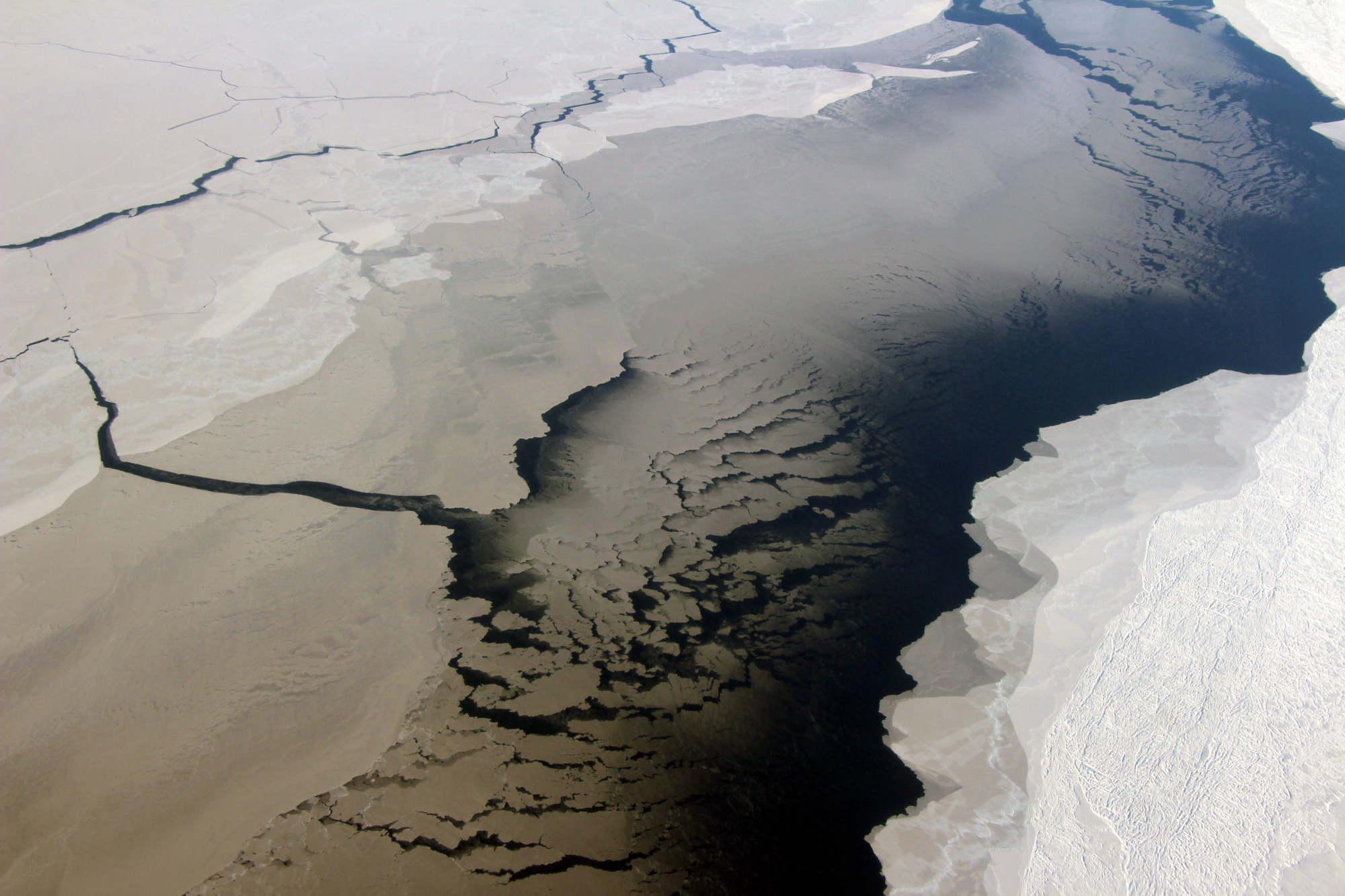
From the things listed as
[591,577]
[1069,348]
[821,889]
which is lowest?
[821,889]

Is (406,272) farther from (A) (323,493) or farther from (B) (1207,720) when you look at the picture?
(B) (1207,720)

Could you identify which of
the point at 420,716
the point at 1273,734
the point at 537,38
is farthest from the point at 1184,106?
the point at 420,716

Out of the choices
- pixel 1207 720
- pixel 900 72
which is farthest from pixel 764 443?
pixel 900 72

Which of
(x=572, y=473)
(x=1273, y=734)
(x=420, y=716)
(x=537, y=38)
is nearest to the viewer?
(x=420, y=716)

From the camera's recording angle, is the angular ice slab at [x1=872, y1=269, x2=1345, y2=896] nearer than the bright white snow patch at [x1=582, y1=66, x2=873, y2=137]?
Yes

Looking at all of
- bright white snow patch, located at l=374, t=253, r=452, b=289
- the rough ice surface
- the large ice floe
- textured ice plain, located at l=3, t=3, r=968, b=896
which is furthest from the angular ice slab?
bright white snow patch, located at l=374, t=253, r=452, b=289

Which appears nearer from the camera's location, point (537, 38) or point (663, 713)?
point (663, 713)

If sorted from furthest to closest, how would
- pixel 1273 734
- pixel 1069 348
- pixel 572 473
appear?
pixel 1069 348 < pixel 572 473 < pixel 1273 734

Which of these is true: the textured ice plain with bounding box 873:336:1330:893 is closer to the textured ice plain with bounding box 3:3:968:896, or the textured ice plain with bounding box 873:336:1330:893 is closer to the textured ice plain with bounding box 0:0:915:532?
the textured ice plain with bounding box 3:3:968:896

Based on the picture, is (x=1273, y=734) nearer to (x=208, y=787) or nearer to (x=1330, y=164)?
(x=208, y=787)
